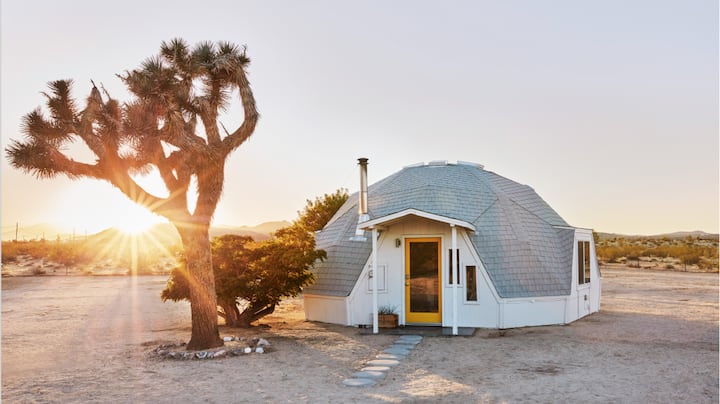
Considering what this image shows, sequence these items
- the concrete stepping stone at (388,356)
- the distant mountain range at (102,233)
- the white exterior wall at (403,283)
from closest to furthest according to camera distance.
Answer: the concrete stepping stone at (388,356), the white exterior wall at (403,283), the distant mountain range at (102,233)

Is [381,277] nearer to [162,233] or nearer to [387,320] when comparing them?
[387,320]

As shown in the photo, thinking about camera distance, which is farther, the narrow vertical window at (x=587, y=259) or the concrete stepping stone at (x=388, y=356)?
the narrow vertical window at (x=587, y=259)

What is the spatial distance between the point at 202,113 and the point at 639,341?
10915mm

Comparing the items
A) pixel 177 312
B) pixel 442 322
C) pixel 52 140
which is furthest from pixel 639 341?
pixel 177 312

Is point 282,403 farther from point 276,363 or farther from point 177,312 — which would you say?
point 177,312

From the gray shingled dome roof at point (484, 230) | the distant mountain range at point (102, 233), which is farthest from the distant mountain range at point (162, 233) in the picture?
the gray shingled dome roof at point (484, 230)

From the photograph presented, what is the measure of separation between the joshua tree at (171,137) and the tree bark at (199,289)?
2 cm

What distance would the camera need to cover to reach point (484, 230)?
54.9ft

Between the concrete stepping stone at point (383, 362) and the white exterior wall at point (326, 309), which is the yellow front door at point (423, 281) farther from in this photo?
the concrete stepping stone at point (383, 362)

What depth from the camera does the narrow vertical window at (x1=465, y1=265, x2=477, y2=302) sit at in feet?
52.1

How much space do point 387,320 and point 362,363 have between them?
4.28 m

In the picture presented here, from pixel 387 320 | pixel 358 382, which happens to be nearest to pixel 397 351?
pixel 358 382

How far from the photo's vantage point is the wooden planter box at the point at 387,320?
15.7m

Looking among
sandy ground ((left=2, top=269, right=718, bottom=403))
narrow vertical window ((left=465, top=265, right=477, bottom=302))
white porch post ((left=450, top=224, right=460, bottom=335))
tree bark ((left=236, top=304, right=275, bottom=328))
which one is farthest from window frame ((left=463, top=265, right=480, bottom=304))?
tree bark ((left=236, top=304, right=275, bottom=328))
